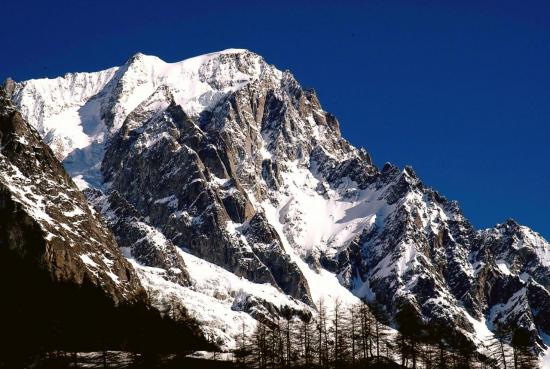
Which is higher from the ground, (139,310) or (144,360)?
Answer: (139,310)

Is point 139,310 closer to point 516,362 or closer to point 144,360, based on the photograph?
point 144,360

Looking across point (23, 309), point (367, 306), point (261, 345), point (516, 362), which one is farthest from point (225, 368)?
point (516, 362)

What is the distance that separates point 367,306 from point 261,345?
18.7 meters

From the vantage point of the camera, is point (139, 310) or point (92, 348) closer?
point (92, 348)

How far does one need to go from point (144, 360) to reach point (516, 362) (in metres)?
57.0

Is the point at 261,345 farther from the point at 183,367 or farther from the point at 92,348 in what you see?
the point at 92,348

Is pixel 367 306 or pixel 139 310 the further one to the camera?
pixel 139 310

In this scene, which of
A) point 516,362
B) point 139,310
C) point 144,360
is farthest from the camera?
point 139,310

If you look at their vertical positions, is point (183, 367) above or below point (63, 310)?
below

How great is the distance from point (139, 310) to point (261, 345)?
3420 cm

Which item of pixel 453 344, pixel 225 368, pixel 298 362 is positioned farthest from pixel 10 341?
pixel 453 344

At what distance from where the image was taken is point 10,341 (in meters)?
159

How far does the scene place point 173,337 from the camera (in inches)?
7756

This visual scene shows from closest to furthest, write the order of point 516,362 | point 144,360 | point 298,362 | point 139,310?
point 516,362
point 144,360
point 298,362
point 139,310
